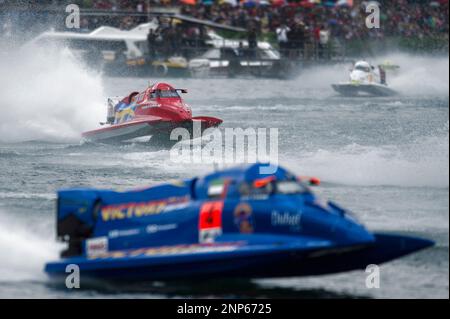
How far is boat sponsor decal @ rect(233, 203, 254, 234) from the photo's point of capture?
8.62 metres

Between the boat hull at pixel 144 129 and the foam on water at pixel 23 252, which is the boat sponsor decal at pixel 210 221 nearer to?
the foam on water at pixel 23 252

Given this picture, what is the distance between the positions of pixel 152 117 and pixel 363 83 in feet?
42.7

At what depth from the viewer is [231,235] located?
868 cm

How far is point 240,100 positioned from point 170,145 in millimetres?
9996

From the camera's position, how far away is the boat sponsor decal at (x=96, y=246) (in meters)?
9.05

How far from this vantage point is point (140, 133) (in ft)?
61.1

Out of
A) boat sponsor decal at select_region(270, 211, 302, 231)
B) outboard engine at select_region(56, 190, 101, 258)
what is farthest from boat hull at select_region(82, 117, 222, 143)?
boat sponsor decal at select_region(270, 211, 302, 231)

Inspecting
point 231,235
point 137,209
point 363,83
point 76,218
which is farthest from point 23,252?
point 363,83

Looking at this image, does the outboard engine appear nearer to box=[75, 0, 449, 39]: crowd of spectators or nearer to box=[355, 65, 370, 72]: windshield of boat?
box=[355, 65, 370, 72]: windshield of boat

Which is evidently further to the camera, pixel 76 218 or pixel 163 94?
pixel 163 94

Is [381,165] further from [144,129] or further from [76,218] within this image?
[76,218]

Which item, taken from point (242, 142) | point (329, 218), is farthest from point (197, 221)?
point (242, 142)
